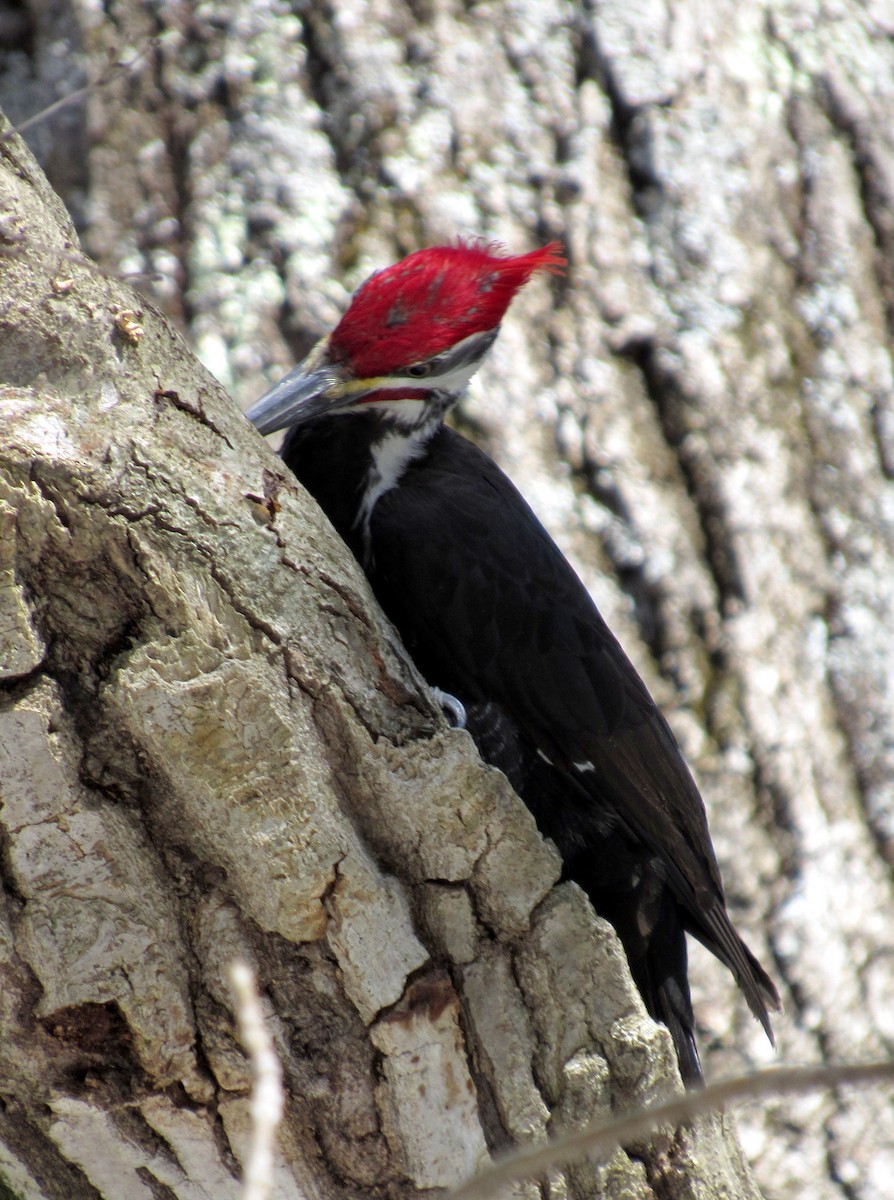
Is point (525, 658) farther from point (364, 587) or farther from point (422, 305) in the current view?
point (422, 305)

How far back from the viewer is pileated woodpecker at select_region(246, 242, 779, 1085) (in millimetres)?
1938

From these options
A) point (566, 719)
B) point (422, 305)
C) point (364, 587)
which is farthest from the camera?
point (422, 305)

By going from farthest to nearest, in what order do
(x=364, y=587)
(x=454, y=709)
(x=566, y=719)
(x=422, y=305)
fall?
(x=422, y=305), (x=566, y=719), (x=454, y=709), (x=364, y=587)

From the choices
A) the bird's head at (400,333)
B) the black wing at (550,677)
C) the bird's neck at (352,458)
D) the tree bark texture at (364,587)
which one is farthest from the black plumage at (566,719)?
the tree bark texture at (364,587)

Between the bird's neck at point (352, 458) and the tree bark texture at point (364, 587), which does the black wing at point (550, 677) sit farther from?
the tree bark texture at point (364, 587)

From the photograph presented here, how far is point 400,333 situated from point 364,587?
78 cm

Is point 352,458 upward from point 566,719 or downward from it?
upward

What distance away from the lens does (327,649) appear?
53.9 inches

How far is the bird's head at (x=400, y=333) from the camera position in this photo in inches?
81.8

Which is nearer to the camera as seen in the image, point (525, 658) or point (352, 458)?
point (525, 658)

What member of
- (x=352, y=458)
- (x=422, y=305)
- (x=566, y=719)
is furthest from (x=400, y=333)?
(x=566, y=719)

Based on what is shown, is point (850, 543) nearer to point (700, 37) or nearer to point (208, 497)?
point (700, 37)

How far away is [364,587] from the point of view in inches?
58.5

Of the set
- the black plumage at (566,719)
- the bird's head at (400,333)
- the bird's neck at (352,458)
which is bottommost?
the black plumage at (566,719)
